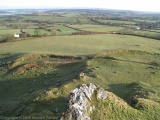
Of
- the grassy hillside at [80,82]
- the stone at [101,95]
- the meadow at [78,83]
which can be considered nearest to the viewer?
the meadow at [78,83]

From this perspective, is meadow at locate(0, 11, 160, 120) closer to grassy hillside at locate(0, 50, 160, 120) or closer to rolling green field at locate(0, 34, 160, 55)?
grassy hillside at locate(0, 50, 160, 120)

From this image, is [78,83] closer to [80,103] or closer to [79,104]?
[80,103]

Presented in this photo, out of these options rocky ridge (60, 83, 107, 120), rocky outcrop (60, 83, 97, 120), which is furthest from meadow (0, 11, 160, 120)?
rocky outcrop (60, 83, 97, 120)

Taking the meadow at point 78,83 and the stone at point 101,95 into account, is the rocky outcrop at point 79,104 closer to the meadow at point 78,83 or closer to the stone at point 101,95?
the stone at point 101,95

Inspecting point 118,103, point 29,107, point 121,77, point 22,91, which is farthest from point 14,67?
point 118,103

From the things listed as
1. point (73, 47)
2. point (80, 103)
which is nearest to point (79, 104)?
point (80, 103)

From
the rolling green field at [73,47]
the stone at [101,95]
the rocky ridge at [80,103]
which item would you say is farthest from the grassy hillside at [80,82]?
the rolling green field at [73,47]

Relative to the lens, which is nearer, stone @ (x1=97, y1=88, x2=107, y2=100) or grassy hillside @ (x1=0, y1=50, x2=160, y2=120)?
grassy hillside @ (x1=0, y1=50, x2=160, y2=120)

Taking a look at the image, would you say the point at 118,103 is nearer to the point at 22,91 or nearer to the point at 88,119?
the point at 88,119
